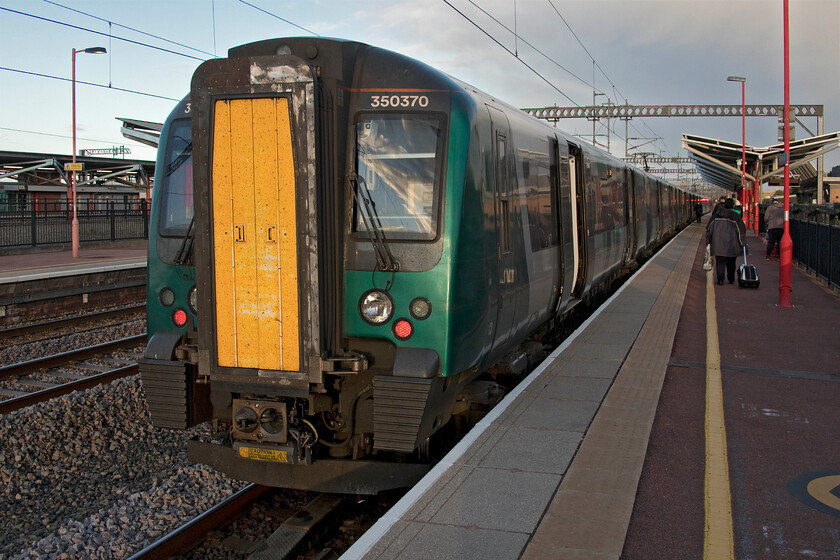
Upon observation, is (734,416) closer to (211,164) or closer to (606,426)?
(606,426)

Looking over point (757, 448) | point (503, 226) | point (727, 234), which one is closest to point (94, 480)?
point (503, 226)

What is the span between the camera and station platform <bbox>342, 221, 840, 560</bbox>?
4.10 meters

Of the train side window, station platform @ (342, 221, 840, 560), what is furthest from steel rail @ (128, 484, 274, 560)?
the train side window

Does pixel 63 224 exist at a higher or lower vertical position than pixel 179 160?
higher

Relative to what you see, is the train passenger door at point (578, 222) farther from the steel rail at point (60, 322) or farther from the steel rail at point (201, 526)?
the steel rail at point (60, 322)

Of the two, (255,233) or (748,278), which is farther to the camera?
(748,278)

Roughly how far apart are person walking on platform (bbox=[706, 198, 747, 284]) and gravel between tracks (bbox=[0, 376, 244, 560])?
11.9 meters

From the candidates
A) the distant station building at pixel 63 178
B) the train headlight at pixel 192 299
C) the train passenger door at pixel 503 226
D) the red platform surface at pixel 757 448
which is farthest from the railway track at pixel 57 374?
the distant station building at pixel 63 178

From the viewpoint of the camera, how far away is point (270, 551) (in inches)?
193

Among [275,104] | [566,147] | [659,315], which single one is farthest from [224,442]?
[659,315]

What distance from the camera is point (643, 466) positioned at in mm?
5254

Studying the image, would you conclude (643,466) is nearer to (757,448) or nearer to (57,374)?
(757,448)

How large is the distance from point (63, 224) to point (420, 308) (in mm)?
26747

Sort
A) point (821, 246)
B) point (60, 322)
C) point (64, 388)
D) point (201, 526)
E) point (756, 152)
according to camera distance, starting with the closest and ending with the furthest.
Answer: point (201, 526) < point (64, 388) < point (60, 322) < point (821, 246) < point (756, 152)
